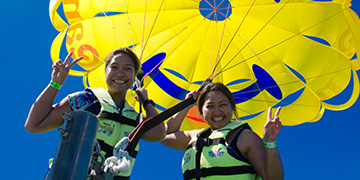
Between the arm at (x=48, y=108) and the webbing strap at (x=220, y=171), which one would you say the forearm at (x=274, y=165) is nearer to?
the webbing strap at (x=220, y=171)

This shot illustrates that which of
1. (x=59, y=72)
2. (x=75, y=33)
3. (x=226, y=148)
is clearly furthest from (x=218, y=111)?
(x=75, y=33)

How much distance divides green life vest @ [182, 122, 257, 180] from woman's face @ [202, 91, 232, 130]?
65 mm

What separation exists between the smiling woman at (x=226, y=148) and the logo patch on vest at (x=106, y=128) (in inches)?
26.0

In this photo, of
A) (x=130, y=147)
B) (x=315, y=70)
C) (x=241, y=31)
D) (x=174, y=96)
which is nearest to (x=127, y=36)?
(x=174, y=96)

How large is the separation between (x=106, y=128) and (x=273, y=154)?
4.22 feet

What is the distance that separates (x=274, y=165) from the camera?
2.46 meters

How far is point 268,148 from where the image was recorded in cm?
244

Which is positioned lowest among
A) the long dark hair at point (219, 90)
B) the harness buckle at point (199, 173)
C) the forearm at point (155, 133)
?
the harness buckle at point (199, 173)

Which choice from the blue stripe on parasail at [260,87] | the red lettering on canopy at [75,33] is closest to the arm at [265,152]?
the blue stripe on parasail at [260,87]

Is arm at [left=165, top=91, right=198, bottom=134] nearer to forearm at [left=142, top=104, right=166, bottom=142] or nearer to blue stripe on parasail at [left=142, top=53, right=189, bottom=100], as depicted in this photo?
forearm at [left=142, top=104, right=166, bottom=142]

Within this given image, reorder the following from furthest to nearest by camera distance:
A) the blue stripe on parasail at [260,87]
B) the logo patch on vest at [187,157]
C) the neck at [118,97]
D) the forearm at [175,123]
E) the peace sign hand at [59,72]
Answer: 1. the blue stripe on parasail at [260,87]
2. the forearm at [175,123]
3. the neck at [118,97]
4. the logo patch on vest at [187,157]
5. the peace sign hand at [59,72]

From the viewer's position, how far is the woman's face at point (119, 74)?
2938 mm

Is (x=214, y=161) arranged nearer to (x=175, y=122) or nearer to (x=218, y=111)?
(x=218, y=111)

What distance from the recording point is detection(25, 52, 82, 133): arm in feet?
7.64
